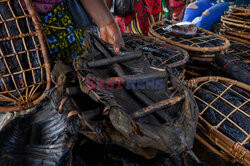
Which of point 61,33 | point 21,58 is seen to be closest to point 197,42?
point 61,33

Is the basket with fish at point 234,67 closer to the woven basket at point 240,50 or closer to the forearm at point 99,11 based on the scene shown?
the woven basket at point 240,50

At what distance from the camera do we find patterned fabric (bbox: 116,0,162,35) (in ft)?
10.9

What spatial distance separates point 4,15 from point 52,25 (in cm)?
30

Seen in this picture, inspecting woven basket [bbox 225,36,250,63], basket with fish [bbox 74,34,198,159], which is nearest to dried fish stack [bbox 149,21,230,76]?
woven basket [bbox 225,36,250,63]

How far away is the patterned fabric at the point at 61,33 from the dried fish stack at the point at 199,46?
1.24m

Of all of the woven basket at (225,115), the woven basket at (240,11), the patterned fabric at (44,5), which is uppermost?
the patterned fabric at (44,5)

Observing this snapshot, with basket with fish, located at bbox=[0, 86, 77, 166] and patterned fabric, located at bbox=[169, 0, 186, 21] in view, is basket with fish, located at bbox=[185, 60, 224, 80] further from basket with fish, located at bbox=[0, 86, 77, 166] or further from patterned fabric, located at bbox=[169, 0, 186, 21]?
patterned fabric, located at bbox=[169, 0, 186, 21]

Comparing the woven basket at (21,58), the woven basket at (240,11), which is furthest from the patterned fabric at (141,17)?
the woven basket at (21,58)

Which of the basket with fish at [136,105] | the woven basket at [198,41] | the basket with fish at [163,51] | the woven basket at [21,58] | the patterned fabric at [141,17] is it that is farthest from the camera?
the patterned fabric at [141,17]

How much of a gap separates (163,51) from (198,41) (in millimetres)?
654

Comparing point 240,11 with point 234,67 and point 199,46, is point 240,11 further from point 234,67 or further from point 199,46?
point 234,67

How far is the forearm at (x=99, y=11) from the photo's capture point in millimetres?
1316

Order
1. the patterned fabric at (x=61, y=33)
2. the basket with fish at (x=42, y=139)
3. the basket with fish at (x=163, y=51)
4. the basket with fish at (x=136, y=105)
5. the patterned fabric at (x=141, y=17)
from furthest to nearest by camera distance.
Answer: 1. the patterned fabric at (x=141, y=17)
2. the basket with fish at (x=163, y=51)
3. the patterned fabric at (x=61, y=33)
4. the basket with fish at (x=42, y=139)
5. the basket with fish at (x=136, y=105)

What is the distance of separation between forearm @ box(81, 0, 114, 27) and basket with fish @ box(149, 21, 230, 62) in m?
1.05
